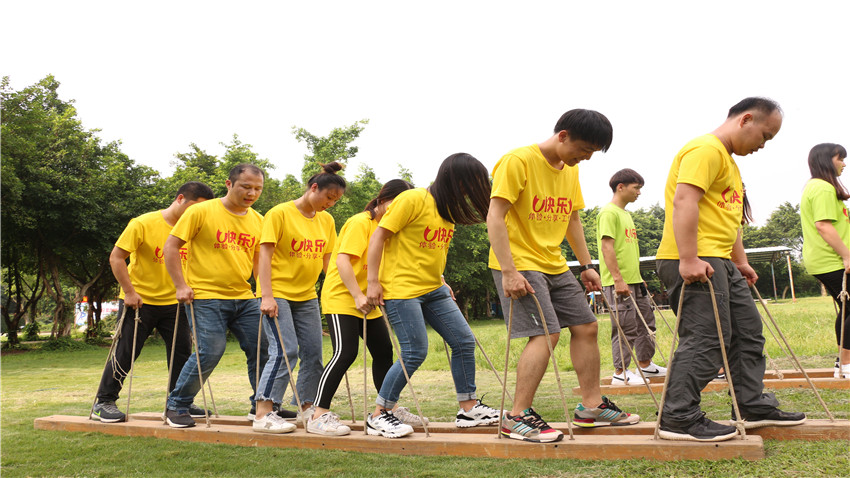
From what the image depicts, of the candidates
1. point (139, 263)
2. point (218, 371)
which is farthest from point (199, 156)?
point (139, 263)

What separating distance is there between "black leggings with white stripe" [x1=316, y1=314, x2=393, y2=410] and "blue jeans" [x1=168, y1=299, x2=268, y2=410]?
0.97 m

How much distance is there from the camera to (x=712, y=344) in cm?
355

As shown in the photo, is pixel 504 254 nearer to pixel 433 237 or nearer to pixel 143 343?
pixel 433 237

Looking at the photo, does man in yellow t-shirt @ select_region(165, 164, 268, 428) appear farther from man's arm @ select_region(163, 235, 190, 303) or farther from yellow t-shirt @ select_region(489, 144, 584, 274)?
yellow t-shirt @ select_region(489, 144, 584, 274)

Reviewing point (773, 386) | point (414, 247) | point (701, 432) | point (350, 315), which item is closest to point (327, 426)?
point (350, 315)

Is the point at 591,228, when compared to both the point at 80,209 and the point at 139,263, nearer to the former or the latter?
the point at 80,209

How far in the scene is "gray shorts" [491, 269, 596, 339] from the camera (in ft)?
12.6

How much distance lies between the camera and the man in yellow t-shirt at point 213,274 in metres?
5.02

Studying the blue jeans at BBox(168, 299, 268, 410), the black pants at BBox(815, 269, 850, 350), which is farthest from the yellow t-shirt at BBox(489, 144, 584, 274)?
the black pants at BBox(815, 269, 850, 350)

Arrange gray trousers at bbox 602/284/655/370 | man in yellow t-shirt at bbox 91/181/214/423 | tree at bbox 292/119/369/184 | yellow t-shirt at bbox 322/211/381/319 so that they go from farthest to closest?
tree at bbox 292/119/369/184 < gray trousers at bbox 602/284/655/370 < man in yellow t-shirt at bbox 91/181/214/423 < yellow t-shirt at bbox 322/211/381/319

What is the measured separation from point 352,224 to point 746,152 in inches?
108

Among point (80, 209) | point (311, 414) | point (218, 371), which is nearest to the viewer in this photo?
point (311, 414)

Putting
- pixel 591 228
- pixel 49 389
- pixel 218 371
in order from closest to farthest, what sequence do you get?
pixel 49 389, pixel 218 371, pixel 591 228

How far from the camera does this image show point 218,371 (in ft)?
39.1
